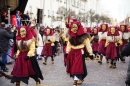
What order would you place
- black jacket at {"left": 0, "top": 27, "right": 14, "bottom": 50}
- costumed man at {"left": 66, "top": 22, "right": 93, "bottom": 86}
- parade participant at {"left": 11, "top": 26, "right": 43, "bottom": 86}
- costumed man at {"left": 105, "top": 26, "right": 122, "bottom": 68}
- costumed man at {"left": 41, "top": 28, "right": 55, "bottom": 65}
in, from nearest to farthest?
parade participant at {"left": 11, "top": 26, "right": 43, "bottom": 86} → costumed man at {"left": 66, "top": 22, "right": 93, "bottom": 86} → black jacket at {"left": 0, "top": 27, "right": 14, "bottom": 50} → costumed man at {"left": 105, "top": 26, "right": 122, "bottom": 68} → costumed man at {"left": 41, "top": 28, "right": 55, "bottom": 65}

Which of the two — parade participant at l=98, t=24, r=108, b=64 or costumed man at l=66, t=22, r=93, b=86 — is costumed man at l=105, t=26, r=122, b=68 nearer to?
parade participant at l=98, t=24, r=108, b=64

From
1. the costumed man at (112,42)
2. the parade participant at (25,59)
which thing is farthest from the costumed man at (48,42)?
the parade participant at (25,59)

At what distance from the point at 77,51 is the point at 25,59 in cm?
160

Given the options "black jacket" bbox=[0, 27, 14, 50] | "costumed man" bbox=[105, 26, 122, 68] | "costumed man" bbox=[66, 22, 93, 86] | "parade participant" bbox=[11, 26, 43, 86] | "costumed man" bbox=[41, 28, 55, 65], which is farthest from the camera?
"costumed man" bbox=[41, 28, 55, 65]

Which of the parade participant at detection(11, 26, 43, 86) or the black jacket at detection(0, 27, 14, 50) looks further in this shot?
the black jacket at detection(0, 27, 14, 50)

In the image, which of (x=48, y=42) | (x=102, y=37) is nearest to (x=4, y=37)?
(x=48, y=42)

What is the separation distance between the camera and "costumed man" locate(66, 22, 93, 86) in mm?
9711

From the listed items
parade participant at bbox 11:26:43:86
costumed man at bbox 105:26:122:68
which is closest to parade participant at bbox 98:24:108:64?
costumed man at bbox 105:26:122:68

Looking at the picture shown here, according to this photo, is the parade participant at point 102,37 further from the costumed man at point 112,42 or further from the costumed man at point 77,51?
the costumed man at point 77,51

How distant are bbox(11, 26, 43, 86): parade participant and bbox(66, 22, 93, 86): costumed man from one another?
104 centimetres

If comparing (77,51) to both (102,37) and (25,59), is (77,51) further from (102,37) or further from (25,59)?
(102,37)

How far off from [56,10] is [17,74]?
37.5m

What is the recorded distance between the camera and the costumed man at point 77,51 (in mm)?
9711

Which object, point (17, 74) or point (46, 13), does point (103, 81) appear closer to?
point (17, 74)
